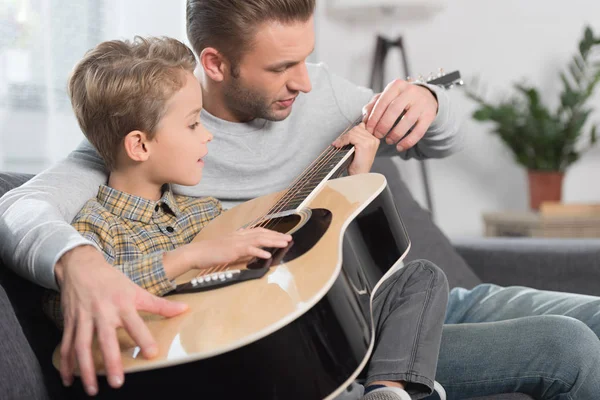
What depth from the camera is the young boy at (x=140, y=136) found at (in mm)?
1249

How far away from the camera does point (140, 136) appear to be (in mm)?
1281

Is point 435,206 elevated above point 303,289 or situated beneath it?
situated beneath

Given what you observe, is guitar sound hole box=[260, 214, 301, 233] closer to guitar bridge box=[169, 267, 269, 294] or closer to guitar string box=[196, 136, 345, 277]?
guitar string box=[196, 136, 345, 277]

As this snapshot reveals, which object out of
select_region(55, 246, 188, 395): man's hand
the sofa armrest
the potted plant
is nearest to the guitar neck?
select_region(55, 246, 188, 395): man's hand

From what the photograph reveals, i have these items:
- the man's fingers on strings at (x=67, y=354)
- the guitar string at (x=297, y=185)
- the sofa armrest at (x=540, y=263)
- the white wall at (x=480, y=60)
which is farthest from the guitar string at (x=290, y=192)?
the white wall at (x=480, y=60)

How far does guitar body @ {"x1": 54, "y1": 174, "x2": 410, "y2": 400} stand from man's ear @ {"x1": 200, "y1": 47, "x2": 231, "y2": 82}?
61cm

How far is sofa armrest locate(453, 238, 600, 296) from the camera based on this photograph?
6.19ft

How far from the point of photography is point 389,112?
1.45m

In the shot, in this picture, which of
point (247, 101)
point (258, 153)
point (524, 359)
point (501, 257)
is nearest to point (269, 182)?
point (258, 153)

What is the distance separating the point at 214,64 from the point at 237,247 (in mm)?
672

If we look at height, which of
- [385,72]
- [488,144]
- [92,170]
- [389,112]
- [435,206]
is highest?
[389,112]

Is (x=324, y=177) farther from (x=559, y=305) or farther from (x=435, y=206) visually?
(x=435, y=206)

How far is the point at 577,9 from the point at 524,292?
8.13 ft

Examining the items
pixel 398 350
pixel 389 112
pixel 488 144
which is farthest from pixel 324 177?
pixel 488 144
